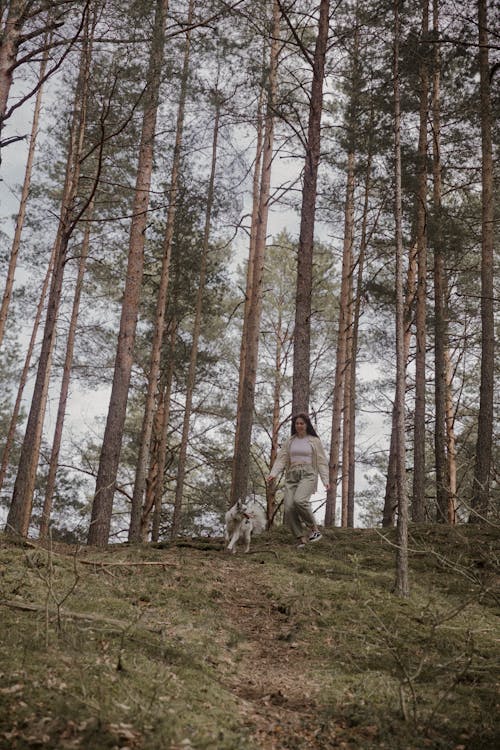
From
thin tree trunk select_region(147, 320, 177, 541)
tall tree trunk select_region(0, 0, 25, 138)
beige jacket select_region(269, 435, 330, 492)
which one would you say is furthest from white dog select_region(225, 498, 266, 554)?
thin tree trunk select_region(147, 320, 177, 541)

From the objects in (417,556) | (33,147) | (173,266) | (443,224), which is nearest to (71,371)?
(173,266)

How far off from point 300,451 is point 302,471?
0.94 feet

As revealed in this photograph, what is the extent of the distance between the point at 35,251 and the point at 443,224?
12.7 m

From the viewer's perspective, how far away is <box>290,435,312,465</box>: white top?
27.0 feet

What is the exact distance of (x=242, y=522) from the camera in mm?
7879

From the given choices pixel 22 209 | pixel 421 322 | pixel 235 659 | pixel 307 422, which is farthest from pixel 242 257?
pixel 235 659

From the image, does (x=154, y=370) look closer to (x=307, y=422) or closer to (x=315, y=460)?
A: (x=307, y=422)

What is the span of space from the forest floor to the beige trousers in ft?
4.71

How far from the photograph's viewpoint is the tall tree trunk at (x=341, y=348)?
14.9m

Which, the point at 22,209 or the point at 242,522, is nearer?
the point at 242,522

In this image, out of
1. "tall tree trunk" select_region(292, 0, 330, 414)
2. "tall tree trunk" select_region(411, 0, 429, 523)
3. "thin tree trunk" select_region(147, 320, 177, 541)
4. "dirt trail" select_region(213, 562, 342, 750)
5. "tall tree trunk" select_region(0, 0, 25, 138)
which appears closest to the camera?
"dirt trail" select_region(213, 562, 342, 750)

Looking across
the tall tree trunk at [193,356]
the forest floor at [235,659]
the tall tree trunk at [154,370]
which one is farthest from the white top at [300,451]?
the tall tree trunk at [193,356]

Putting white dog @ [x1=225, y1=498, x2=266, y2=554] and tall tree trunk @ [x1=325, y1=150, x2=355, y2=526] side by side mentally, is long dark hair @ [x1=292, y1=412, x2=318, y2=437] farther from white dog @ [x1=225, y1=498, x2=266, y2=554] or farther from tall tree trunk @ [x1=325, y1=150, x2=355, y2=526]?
tall tree trunk @ [x1=325, y1=150, x2=355, y2=526]

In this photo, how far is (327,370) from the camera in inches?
820
